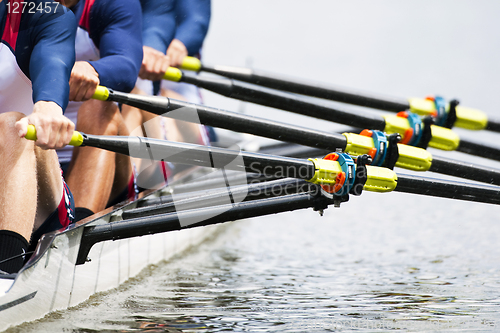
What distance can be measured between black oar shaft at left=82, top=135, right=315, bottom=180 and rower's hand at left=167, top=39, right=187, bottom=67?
1.53 metres

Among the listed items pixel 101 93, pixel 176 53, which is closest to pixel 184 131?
pixel 176 53

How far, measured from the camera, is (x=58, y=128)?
129cm

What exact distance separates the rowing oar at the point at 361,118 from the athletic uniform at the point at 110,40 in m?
0.43

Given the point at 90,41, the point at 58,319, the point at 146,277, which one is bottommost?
the point at 146,277

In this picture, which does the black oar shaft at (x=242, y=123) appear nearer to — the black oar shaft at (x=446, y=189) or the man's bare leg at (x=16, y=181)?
the black oar shaft at (x=446, y=189)

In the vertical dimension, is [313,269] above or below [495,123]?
below

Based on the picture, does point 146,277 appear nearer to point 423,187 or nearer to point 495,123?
point 423,187

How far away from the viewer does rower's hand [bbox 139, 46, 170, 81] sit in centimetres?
252

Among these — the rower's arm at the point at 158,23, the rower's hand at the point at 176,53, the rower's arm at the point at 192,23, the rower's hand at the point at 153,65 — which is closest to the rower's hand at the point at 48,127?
the rower's hand at the point at 153,65

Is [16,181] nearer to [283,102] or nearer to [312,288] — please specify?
[312,288]

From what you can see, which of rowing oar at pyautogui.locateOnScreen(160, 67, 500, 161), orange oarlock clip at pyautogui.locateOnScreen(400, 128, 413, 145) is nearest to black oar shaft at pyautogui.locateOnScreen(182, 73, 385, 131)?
rowing oar at pyautogui.locateOnScreen(160, 67, 500, 161)

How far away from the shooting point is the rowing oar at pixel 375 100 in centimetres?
275

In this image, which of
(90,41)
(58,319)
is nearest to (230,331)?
(58,319)

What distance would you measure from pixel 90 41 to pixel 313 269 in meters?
1.34
